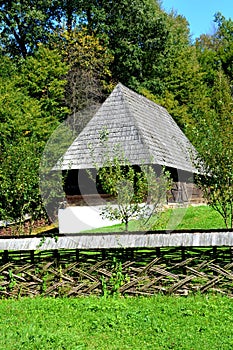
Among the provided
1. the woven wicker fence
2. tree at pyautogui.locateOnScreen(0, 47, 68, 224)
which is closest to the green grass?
tree at pyautogui.locateOnScreen(0, 47, 68, 224)

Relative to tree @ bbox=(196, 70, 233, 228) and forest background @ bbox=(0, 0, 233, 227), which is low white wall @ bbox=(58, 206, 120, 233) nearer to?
forest background @ bbox=(0, 0, 233, 227)

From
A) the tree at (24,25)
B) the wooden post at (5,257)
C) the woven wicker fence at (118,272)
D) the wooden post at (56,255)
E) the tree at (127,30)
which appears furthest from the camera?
the tree at (127,30)

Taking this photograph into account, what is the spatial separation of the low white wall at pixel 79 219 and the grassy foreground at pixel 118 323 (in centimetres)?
767

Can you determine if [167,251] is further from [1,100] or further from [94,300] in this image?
[1,100]

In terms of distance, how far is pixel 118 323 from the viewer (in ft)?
14.7

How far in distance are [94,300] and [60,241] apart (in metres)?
0.88

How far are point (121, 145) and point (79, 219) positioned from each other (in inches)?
104

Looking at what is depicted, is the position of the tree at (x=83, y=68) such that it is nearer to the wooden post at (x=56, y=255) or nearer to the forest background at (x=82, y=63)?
the forest background at (x=82, y=63)

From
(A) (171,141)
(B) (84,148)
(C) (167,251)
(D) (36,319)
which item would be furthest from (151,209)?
(A) (171,141)

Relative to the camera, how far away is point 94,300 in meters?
5.39

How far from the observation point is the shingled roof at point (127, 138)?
1256 cm

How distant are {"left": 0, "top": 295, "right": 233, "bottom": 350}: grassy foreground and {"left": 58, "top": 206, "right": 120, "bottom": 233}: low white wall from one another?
7.67 meters

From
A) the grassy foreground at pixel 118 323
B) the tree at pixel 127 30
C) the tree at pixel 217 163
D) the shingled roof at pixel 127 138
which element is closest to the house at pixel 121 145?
the shingled roof at pixel 127 138

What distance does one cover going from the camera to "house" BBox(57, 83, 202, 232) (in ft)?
41.5
